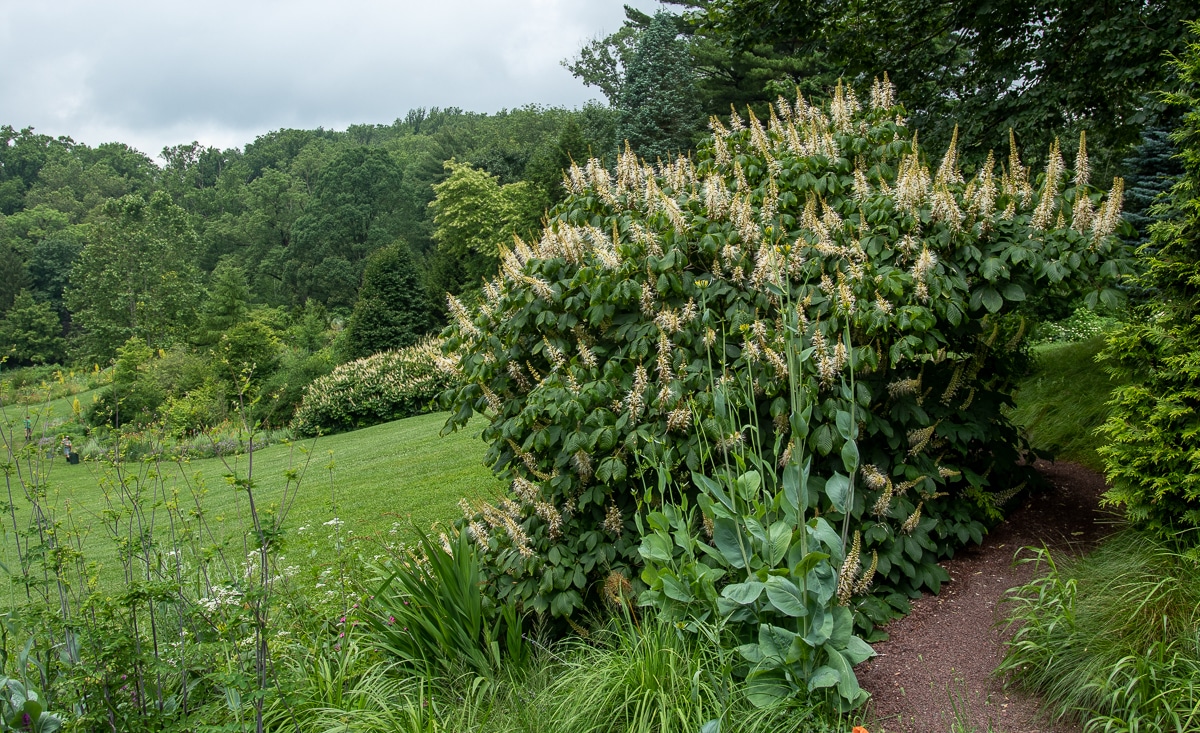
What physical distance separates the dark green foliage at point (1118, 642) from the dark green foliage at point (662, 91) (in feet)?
74.5

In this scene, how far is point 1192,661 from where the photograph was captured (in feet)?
7.74

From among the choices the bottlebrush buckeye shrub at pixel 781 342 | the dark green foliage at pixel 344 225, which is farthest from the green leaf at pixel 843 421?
the dark green foliage at pixel 344 225

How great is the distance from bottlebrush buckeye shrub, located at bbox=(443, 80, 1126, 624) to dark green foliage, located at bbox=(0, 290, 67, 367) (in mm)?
46184

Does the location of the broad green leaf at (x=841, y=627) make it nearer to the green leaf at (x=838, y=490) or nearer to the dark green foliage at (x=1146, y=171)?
the green leaf at (x=838, y=490)

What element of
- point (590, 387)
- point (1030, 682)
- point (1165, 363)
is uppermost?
point (590, 387)

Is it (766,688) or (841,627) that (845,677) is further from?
(766,688)

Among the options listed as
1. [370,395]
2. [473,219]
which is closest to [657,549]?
[370,395]

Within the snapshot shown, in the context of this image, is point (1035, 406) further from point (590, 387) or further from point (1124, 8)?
point (590, 387)

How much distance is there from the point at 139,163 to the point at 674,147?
7345 centimetres

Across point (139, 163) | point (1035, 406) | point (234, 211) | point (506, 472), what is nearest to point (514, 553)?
point (506, 472)

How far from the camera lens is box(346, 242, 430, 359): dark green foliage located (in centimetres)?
2412

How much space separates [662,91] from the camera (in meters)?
24.6

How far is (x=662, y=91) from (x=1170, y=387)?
918 inches

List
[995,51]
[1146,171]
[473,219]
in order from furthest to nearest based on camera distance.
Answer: [473,219], [1146,171], [995,51]
